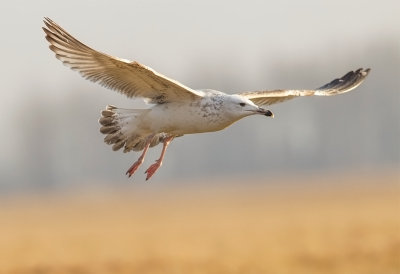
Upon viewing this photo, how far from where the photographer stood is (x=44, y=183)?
8869 cm

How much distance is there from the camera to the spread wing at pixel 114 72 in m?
10.3

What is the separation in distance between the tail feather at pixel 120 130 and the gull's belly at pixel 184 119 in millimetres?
457

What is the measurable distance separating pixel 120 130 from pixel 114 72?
951 mm

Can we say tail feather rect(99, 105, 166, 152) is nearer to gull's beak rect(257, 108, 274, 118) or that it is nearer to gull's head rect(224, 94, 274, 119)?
gull's head rect(224, 94, 274, 119)

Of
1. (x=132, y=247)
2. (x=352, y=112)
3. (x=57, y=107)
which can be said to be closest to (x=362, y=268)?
(x=132, y=247)

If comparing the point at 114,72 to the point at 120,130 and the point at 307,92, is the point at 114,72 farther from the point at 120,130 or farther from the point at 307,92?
the point at 307,92

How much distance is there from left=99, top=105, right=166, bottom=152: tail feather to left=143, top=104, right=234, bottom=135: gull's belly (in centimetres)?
46

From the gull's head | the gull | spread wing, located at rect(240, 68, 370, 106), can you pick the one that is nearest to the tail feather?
the gull

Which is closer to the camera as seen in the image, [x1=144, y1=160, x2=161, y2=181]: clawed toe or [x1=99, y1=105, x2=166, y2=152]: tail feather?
[x1=144, y1=160, x2=161, y2=181]: clawed toe

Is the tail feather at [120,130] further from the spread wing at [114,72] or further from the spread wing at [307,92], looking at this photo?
the spread wing at [307,92]

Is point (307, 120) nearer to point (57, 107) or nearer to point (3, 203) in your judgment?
point (57, 107)

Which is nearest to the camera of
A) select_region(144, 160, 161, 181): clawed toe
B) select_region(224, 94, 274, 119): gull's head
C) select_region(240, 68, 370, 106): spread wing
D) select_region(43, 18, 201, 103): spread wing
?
select_region(43, 18, 201, 103): spread wing

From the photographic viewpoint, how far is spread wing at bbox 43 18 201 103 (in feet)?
33.7

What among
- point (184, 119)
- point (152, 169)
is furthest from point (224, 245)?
point (184, 119)
